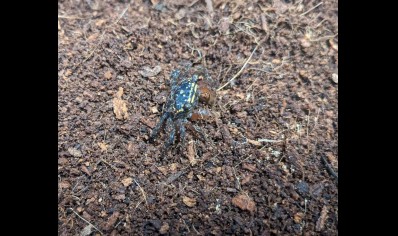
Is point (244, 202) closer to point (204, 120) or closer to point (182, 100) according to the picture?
point (204, 120)

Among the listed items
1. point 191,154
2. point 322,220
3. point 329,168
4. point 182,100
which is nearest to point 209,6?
point 182,100

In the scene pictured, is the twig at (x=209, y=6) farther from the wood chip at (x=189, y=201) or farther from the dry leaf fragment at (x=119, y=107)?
the wood chip at (x=189, y=201)

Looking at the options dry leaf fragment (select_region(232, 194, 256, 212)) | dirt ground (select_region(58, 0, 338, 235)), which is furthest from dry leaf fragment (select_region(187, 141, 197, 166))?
dry leaf fragment (select_region(232, 194, 256, 212))

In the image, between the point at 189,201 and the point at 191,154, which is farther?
the point at 191,154

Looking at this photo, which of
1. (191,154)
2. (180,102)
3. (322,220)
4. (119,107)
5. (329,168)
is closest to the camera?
(322,220)

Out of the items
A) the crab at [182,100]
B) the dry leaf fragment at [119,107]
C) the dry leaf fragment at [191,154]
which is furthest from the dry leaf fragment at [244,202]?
the dry leaf fragment at [119,107]

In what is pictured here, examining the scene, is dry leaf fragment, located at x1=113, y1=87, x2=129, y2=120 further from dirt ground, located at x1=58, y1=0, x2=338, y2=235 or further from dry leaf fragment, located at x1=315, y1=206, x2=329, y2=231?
dry leaf fragment, located at x1=315, y1=206, x2=329, y2=231

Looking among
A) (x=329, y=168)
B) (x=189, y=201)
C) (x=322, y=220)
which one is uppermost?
(x=329, y=168)

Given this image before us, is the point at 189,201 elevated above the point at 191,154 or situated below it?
below
